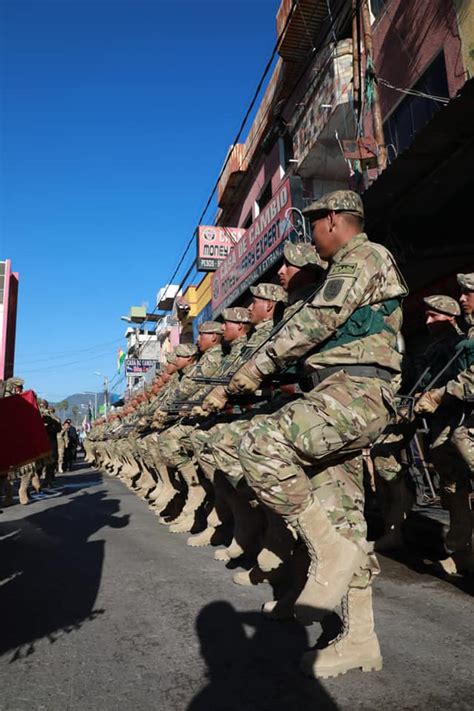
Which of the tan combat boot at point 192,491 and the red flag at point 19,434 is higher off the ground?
the red flag at point 19,434

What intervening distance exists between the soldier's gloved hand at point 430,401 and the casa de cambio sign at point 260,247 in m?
5.83

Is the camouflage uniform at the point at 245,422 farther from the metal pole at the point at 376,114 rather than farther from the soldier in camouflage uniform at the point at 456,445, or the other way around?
the metal pole at the point at 376,114

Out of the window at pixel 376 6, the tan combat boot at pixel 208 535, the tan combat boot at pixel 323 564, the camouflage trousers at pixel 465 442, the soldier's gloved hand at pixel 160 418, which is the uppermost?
the window at pixel 376 6

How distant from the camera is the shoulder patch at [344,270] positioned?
7.91 ft

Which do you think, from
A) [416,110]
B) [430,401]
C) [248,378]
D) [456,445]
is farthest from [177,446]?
[416,110]

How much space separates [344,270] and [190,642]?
6.54ft

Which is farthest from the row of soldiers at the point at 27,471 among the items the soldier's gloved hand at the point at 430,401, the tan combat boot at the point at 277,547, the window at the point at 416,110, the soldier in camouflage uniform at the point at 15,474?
the window at the point at 416,110

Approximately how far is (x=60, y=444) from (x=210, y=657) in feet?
59.0

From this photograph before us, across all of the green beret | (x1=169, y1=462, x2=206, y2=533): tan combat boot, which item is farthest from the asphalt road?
the green beret

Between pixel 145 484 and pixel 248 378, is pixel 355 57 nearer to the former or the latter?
pixel 248 378

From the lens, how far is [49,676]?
2.23 metres

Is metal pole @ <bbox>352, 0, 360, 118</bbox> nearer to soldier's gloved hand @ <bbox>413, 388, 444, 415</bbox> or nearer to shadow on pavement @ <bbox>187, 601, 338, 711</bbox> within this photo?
soldier's gloved hand @ <bbox>413, 388, 444, 415</bbox>

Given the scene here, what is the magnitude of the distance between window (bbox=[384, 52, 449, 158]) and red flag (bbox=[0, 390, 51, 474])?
682 centimetres

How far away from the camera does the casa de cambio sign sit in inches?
377
